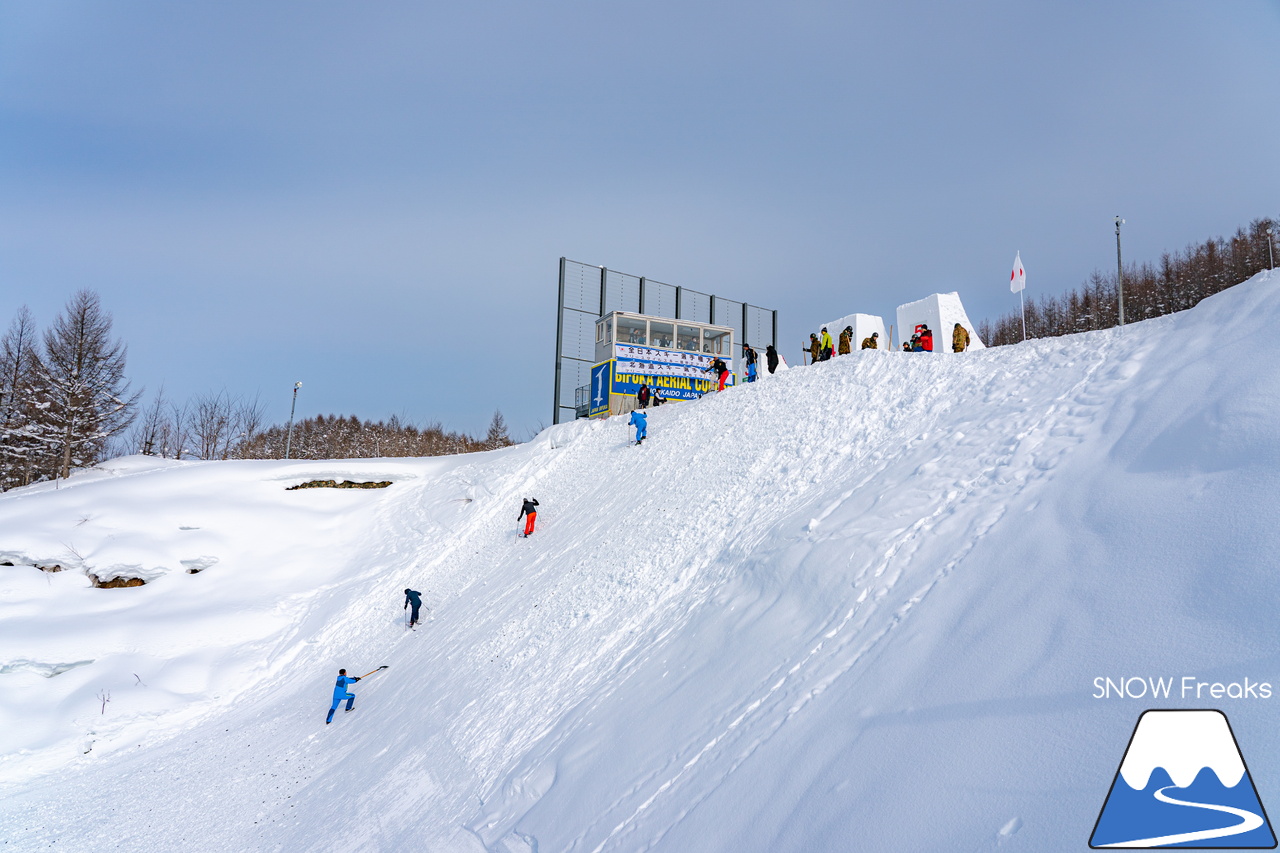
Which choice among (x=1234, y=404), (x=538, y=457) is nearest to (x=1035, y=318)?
(x=538, y=457)

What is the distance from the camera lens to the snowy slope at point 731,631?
4676 mm

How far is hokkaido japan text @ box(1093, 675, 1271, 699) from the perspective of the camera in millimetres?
3842

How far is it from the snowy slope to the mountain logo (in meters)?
0.10

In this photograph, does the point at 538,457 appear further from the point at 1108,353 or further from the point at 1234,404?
the point at 1234,404

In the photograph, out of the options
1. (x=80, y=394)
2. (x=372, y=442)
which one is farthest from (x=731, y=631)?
(x=372, y=442)

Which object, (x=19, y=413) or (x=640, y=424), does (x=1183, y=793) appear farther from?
(x=19, y=413)

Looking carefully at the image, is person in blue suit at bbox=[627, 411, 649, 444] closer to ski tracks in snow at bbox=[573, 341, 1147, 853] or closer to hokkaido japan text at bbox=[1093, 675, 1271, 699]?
ski tracks in snow at bbox=[573, 341, 1147, 853]

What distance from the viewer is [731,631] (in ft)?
27.0

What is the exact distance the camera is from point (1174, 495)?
229 inches

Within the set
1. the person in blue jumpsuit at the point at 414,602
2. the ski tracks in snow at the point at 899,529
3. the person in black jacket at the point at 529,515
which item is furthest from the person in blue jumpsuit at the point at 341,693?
the ski tracks in snow at the point at 899,529

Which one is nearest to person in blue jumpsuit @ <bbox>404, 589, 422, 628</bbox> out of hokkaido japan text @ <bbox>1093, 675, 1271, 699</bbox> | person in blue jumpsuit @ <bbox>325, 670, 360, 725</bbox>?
person in blue jumpsuit @ <bbox>325, 670, 360, 725</bbox>

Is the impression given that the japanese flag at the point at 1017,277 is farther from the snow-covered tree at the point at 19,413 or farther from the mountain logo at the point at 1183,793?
the snow-covered tree at the point at 19,413

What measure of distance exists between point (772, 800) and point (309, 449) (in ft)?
234

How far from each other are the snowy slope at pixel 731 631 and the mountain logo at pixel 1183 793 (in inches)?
3.9
